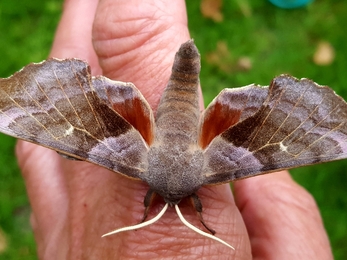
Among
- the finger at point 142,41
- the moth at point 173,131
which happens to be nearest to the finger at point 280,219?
the finger at point 142,41

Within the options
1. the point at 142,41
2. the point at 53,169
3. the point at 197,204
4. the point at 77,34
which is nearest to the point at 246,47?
the point at 77,34

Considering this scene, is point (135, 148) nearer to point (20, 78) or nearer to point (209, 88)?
point (20, 78)

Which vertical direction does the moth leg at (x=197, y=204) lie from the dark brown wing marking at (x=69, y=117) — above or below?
below

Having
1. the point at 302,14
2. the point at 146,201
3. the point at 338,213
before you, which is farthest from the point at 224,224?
the point at 302,14

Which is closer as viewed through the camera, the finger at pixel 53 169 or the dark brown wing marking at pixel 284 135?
the dark brown wing marking at pixel 284 135

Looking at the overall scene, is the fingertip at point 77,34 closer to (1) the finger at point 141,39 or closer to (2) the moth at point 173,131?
(1) the finger at point 141,39

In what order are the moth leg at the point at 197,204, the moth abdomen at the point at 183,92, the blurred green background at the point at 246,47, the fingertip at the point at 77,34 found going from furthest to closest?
the blurred green background at the point at 246,47 → the fingertip at the point at 77,34 → the moth abdomen at the point at 183,92 → the moth leg at the point at 197,204
